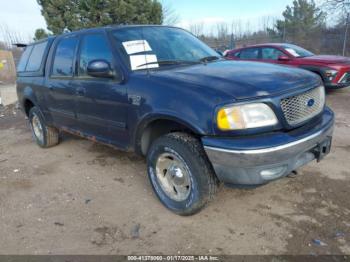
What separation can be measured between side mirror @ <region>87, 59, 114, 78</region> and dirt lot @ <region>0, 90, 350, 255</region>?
4.69ft

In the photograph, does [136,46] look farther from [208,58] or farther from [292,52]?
[292,52]

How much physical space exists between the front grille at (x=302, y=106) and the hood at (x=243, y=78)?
0.08 metres

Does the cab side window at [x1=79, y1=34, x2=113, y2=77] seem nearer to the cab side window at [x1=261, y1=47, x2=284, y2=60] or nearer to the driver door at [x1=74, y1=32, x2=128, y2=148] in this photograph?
the driver door at [x1=74, y1=32, x2=128, y2=148]

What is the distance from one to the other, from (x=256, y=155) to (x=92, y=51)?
2.44 meters

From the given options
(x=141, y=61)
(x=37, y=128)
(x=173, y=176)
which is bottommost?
(x=37, y=128)

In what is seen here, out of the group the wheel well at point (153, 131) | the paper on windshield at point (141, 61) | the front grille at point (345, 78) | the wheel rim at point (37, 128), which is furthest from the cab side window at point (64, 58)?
the front grille at point (345, 78)

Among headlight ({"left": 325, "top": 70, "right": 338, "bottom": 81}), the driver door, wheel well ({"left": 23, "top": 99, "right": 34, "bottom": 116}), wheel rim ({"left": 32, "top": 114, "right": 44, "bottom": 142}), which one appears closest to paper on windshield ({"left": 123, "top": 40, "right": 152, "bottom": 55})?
the driver door

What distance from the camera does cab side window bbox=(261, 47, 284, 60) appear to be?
9.38m

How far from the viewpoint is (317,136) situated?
2758mm

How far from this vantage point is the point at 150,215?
322 cm

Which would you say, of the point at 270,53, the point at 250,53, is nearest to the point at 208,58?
the point at 270,53

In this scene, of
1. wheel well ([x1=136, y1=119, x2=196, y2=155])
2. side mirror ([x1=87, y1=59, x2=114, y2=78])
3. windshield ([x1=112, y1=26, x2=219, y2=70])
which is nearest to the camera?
wheel well ([x1=136, y1=119, x2=196, y2=155])

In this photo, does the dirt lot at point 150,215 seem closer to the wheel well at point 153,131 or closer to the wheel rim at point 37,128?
the wheel well at point 153,131

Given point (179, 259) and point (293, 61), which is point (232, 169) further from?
point (293, 61)
